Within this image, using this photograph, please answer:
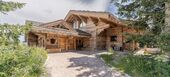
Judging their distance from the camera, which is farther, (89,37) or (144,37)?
(89,37)

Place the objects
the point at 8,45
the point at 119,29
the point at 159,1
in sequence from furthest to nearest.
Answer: the point at 119,29 < the point at 159,1 < the point at 8,45

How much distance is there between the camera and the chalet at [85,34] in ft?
81.2

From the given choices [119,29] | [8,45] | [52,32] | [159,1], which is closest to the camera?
[8,45]

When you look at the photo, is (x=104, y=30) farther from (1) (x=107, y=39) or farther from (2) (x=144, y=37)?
(2) (x=144, y=37)

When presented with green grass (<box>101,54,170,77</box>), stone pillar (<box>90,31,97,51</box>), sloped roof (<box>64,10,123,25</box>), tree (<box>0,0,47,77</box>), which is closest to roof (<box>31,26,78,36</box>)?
stone pillar (<box>90,31,97,51</box>)

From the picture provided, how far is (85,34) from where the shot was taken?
1089 inches

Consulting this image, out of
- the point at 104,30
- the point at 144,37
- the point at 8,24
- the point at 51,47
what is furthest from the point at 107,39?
the point at 8,24

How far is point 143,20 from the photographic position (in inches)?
642

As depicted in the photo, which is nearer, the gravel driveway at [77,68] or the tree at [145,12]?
the gravel driveway at [77,68]

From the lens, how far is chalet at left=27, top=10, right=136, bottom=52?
2475 centimetres

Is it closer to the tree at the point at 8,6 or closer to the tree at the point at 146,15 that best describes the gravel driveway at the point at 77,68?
the tree at the point at 146,15

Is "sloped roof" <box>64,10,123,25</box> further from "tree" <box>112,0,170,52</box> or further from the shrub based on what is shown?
the shrub

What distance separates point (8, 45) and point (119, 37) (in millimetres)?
18681

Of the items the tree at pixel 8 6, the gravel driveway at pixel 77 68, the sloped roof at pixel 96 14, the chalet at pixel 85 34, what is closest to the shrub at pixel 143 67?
the gravel driveway at pixel 77 68
